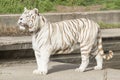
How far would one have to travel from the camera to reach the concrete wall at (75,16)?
1148 centimetres

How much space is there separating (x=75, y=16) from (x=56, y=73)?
13.3 feet

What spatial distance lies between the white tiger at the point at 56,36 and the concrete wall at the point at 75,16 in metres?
3.90

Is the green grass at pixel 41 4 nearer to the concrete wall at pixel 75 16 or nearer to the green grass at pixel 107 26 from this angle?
the concrete wall at pixel 75 16

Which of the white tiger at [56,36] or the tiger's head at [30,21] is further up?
the tiger's head at [30,21]

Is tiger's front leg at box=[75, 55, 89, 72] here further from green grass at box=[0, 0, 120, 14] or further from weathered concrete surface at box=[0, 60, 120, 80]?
green grass at box=[0, 0, 120, 14]

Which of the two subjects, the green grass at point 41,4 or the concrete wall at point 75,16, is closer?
the concrete wall at point 75,16

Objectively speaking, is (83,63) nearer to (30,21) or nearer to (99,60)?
(99,60)

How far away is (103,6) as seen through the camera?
13367 millimetres

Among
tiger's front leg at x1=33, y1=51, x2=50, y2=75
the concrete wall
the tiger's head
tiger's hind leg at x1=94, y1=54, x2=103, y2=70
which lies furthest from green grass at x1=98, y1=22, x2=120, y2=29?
the tiger's head

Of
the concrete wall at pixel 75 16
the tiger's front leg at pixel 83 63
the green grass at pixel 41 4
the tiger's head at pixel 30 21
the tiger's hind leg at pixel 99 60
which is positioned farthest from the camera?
the green grass at pixel 41 4

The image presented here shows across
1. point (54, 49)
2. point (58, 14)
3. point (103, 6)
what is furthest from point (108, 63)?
point (103, 6)

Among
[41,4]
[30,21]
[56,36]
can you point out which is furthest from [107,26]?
[30,21]

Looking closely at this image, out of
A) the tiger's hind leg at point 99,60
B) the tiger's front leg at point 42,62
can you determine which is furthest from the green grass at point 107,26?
the tiger's front leg at point 42,62

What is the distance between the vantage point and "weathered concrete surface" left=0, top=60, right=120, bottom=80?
7410 millimetres
